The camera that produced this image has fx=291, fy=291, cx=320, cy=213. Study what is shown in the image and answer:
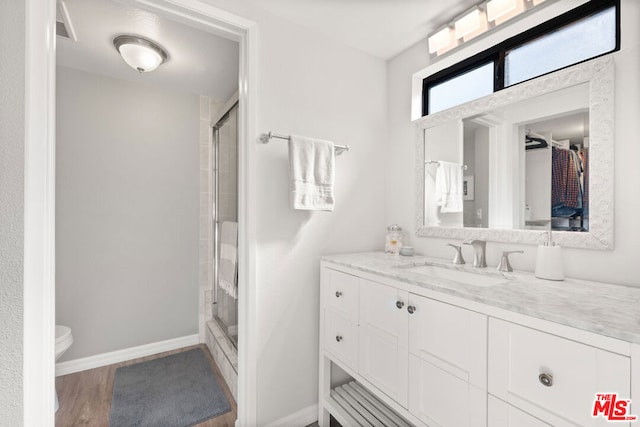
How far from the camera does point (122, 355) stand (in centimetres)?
230

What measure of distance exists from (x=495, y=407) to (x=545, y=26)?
1.63m

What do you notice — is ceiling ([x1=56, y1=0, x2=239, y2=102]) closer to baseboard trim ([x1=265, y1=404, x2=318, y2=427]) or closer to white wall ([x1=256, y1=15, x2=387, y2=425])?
white wall ([x1=256, y1=15, x2=387, y2=425])

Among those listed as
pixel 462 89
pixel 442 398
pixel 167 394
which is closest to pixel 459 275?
pixel 442 398

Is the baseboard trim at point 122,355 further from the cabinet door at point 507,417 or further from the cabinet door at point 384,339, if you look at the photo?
the cabinet door at point 507,417

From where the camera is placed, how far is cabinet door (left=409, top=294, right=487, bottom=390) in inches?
35.7

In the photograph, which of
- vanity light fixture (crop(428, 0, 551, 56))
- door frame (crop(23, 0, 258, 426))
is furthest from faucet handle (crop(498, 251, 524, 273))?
door frame (crop(23, 0, 258, 426))

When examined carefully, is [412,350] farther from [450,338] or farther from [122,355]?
[122,355]

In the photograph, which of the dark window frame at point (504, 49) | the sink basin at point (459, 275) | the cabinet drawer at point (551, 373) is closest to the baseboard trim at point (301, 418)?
the sink basin at point (459, 275)

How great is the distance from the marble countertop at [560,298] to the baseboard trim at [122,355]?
2.04m

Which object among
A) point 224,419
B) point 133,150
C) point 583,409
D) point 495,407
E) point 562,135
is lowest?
point 224,419

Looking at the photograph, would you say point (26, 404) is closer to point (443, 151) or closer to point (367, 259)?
point (367, 259)

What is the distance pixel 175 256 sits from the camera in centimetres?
254

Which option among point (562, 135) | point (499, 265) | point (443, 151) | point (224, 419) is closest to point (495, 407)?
point (499, 265)

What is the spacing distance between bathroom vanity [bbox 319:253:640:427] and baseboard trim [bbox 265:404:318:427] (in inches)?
6.8
